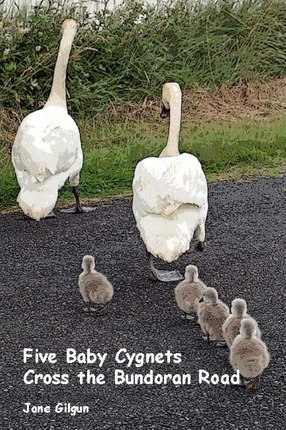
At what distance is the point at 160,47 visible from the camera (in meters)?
12.5

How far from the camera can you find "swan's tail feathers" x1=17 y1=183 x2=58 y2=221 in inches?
305

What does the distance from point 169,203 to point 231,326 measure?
1248 mm

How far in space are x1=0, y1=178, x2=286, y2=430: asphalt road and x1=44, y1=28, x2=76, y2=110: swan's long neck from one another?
1034 millimetres

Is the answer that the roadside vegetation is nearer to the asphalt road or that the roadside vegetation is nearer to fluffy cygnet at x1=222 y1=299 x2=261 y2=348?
the asphalt road

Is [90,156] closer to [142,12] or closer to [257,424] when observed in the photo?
[142,12]

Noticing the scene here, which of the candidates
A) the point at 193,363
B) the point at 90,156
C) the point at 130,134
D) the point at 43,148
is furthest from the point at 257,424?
the point at 130,134

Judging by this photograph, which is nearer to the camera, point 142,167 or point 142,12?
point 142,167

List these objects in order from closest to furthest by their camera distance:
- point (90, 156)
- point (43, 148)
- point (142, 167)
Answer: point (142, 167), point (43, 148), point (90, 156)

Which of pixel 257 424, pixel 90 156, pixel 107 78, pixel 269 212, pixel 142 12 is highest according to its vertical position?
pixel 142 12

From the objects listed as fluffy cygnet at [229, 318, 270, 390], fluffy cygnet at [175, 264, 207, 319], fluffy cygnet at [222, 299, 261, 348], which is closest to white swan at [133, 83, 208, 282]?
fluffy cygnet at [175, 264, 207, 319]

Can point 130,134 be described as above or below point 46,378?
above

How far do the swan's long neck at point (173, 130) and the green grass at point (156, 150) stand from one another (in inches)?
85.0

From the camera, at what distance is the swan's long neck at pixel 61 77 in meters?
8.89

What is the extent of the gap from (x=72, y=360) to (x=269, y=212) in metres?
3.56
